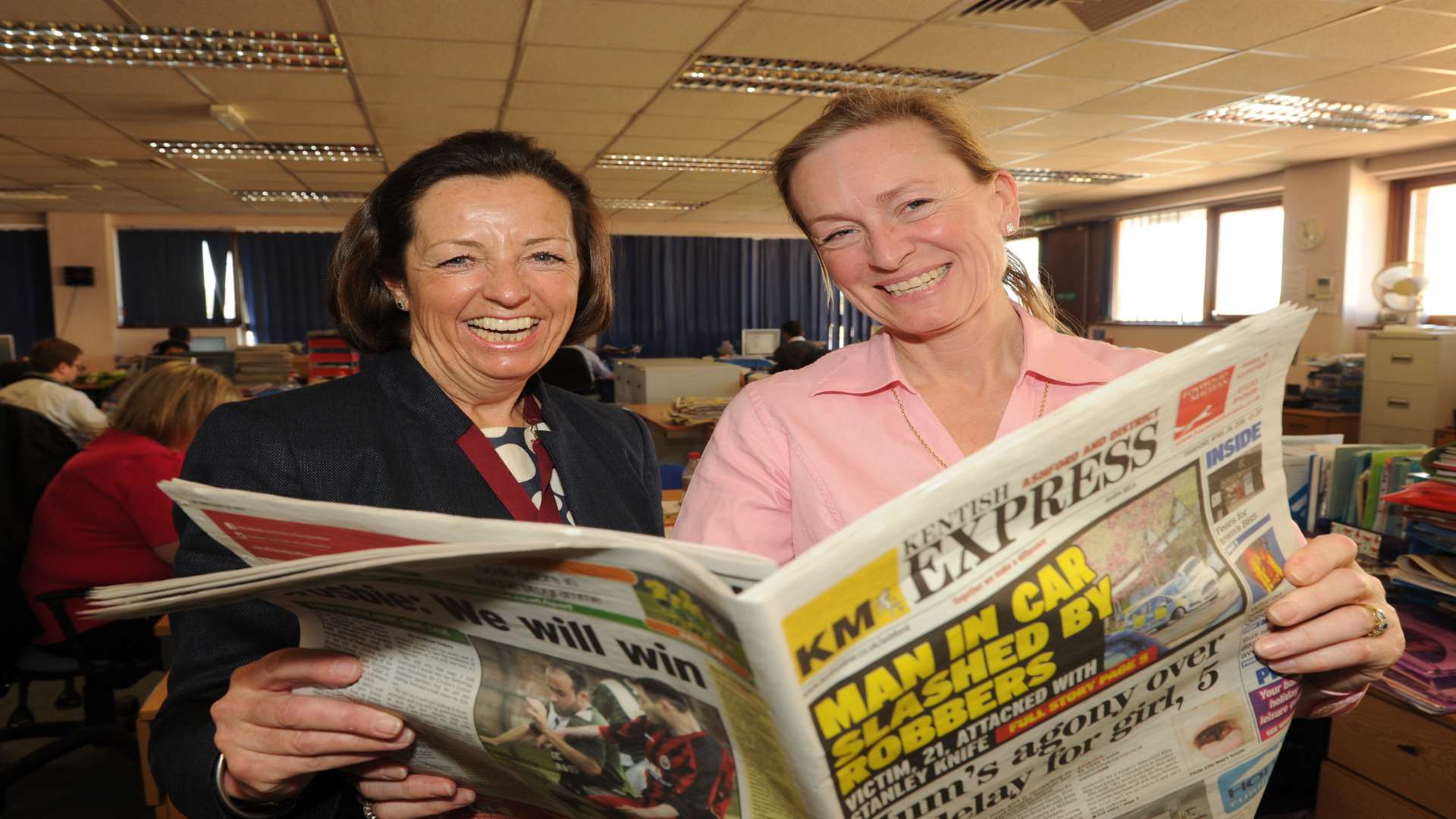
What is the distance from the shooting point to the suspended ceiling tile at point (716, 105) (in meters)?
4.74

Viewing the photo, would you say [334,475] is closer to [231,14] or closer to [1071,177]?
[231,14]

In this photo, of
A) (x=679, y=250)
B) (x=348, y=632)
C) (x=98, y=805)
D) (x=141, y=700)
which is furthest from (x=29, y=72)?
(x=679, y=250)

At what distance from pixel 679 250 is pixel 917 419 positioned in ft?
36.2

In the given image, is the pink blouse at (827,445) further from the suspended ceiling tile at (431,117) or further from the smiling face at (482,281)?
the suspended ceiling tile at (431,117)

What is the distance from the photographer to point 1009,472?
499 mm

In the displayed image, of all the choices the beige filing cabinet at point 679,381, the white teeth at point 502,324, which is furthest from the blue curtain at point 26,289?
the white teeth at point 502,324

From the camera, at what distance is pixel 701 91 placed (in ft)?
15.3

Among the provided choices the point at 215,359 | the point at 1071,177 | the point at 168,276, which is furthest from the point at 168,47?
the point at 168,276

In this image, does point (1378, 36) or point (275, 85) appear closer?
point (1378, 36)

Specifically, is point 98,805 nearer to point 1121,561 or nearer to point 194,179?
point 1121,561

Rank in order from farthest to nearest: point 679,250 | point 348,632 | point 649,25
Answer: point 679,250, point 649,25, point 348,632

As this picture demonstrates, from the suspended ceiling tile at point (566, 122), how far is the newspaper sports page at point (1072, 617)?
4.97m

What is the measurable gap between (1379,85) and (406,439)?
5.51 meters

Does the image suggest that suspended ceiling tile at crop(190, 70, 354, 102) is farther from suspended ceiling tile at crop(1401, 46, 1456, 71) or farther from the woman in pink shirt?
suspended ceiling tile at crop(1401, 46, 1456, 71)
